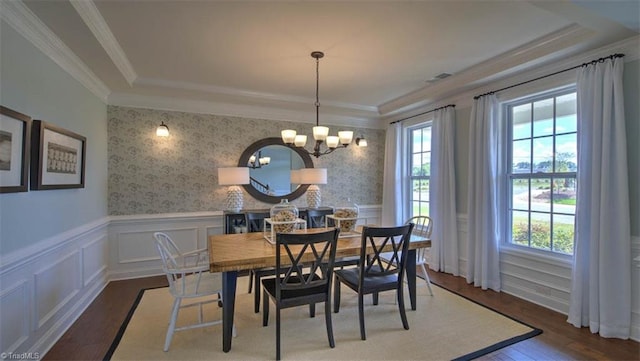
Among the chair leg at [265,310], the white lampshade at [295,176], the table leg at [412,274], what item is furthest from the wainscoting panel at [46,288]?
the table leg at [412,274]

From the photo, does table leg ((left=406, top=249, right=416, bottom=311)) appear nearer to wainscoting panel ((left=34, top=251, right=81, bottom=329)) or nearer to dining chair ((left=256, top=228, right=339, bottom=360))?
dining chair ((left=256, top=228, right=339, bottom=360))

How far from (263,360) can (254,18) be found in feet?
8.60

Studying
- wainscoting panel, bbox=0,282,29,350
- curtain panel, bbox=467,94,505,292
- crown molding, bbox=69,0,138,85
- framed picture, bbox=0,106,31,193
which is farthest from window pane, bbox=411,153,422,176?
wainscoting panel, bbox=0,282,29,350

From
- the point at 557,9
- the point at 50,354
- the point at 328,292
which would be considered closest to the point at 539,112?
the point at 557,9

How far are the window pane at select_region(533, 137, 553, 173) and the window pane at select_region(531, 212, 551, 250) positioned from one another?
1.64 feet

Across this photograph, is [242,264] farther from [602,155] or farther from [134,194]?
[602,155]

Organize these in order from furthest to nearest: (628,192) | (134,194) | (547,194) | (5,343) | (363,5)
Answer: (134,194), (547,194), (628,192), (363,5), (5,343)

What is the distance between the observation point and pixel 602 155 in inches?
105

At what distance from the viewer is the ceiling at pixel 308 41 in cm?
225

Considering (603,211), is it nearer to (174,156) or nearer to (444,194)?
(444,194)

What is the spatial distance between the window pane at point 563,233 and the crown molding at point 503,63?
163cm

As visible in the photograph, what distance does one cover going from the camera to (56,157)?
257 centimetres

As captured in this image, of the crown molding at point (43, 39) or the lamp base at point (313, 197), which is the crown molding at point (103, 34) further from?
the lamp base at point (313, 197)

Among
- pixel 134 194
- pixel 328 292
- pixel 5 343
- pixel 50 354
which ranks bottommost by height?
pixel 50 354
